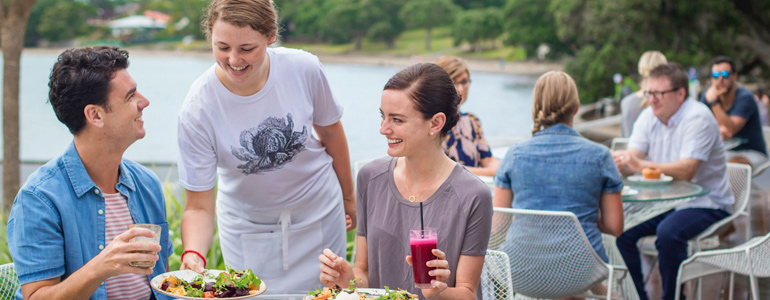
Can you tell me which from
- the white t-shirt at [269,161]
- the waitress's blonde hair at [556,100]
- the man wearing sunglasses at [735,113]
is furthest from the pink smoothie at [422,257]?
the man wearing sunglasses at [735,113]

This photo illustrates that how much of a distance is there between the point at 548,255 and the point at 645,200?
0.59 metres

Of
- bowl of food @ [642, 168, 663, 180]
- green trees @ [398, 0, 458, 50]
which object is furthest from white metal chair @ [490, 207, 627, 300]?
green trees @ [398, 0, 458, 50]

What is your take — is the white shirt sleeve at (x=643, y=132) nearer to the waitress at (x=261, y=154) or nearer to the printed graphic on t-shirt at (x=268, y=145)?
the waitress at (x=261, y=154)

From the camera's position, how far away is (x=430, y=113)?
1.77 metres

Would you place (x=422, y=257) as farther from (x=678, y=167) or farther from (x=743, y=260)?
(x=678, y=167)

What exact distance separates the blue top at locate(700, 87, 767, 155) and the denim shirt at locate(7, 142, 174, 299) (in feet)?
14.3

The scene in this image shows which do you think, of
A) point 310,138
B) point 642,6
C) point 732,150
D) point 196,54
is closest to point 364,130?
point 642,6

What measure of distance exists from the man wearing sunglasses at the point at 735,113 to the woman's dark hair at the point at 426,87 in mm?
3681

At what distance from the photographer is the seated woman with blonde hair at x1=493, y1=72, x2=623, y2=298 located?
2.59 meters

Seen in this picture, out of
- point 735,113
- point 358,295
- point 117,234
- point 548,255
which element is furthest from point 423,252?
point 735,113

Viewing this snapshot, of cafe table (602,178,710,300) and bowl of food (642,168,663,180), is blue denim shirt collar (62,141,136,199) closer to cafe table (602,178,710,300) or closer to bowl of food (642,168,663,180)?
cafe table (602,178,710,300)

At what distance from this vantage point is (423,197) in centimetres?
182

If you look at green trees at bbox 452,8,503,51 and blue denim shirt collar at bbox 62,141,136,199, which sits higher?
green trees at bbox 452,8,503,51

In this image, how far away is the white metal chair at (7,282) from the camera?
177 centimetres
